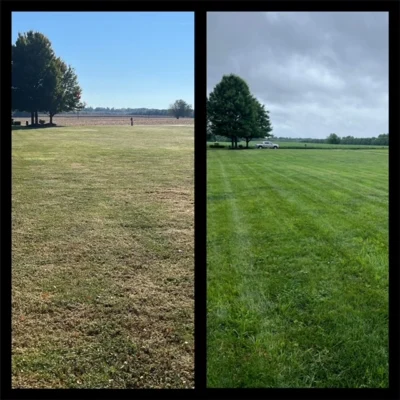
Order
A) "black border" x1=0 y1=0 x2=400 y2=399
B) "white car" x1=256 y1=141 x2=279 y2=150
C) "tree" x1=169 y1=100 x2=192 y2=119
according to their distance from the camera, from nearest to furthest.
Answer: "black border" x1=0 y1=0 x2=400 y2=399, "tree" x1=169 y1=100 x2=192 y2=119, "white car" x1=256 y1=141 x2=279 y2=150

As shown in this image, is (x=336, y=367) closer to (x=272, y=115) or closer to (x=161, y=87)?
(x=272, y=115)

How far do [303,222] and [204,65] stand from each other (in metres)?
1.90

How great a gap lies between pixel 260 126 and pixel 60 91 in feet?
3.40

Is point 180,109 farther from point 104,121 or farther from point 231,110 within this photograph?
point 104,121

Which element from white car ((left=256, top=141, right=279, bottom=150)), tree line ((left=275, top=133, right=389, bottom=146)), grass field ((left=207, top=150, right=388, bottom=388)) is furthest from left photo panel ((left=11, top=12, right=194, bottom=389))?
tree line ((left=275, top=133, right=389, bottom=146))

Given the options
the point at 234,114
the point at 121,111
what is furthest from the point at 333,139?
the point at 121,111

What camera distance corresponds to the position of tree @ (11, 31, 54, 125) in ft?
6.49

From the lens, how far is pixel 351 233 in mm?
3150

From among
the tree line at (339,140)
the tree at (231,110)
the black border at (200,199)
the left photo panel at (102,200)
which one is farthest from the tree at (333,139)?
the left photo panel at (102,200)

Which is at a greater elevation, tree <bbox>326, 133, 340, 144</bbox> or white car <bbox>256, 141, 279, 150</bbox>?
tree <bbox>326, 133, 340, 144</bbox>

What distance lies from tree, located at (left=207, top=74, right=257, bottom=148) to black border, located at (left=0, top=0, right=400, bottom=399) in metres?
0.39

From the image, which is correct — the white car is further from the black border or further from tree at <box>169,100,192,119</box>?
the black border

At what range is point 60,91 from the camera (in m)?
2.08
